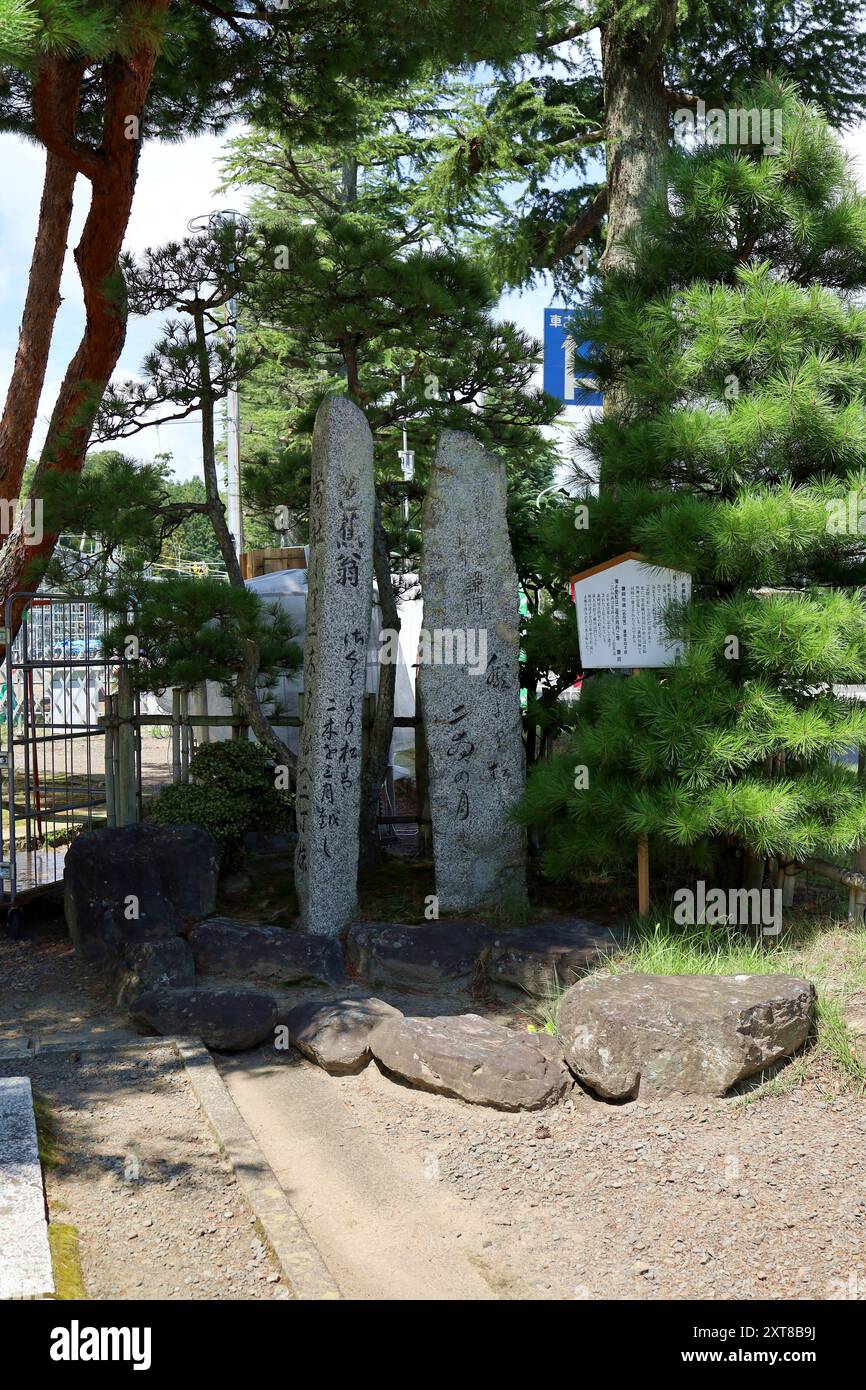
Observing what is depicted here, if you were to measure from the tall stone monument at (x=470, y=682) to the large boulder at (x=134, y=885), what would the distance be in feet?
4.60

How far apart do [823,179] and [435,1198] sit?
5290 mm

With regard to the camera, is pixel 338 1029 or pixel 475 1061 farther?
pixel 338 1029

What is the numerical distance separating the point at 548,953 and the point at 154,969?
196 cm

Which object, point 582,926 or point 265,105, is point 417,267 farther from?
point 582,926

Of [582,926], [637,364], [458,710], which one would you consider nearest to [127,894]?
[458,710]

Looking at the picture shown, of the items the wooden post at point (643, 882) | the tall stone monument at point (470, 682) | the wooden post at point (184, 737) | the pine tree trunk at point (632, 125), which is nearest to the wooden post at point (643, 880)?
the wooden post at point (643, 882)

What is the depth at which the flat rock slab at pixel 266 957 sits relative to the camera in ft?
19.1

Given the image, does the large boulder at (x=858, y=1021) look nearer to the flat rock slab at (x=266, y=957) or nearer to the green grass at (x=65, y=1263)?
the flat rock slab at (x=266, y=957)

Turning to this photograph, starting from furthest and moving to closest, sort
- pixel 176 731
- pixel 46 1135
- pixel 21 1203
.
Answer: pixel 176 731
pixel 46 1135
pixel 21 1203

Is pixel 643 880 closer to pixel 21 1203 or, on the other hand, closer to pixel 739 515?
pixel 739 515

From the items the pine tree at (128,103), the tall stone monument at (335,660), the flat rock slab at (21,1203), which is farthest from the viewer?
the pine tree at (128,103)

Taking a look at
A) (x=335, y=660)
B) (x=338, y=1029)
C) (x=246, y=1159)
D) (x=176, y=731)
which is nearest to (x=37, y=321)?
(x=176, y=731)

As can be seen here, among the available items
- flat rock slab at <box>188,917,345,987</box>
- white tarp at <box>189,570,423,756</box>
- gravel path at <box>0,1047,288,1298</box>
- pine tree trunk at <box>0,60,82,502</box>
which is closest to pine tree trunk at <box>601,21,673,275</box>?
white tarp at <box>189,570,423,756</box>

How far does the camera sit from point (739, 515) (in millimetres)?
5371
